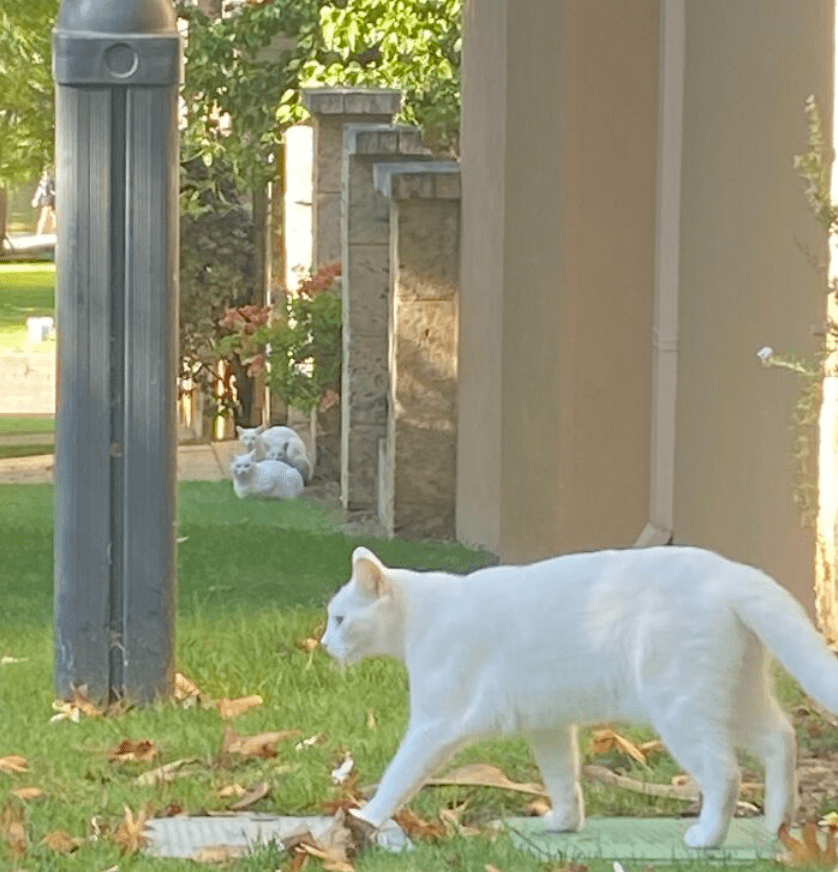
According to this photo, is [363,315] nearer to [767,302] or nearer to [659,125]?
[659,125]

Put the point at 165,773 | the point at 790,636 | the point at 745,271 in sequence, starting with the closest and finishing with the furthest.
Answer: the point at 790,636 < the point at 165,773 < the point at 745,271

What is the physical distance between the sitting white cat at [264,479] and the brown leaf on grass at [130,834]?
929 cm

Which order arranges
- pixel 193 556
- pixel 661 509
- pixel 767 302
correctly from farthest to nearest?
pixel 193 556
pixel 661 509
pixel 767 302

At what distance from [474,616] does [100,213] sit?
2.20m

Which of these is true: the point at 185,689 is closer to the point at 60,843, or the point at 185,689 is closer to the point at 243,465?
the point at 60,843

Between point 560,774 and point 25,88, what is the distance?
19.1 metres

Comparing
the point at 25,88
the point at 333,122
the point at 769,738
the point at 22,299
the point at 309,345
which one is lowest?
the point at 22,299

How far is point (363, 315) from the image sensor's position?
539 inches

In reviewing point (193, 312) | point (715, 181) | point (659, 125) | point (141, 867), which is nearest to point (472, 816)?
point (141, 867)

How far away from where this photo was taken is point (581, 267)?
10289 mm

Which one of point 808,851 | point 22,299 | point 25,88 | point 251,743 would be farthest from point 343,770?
point 22,299

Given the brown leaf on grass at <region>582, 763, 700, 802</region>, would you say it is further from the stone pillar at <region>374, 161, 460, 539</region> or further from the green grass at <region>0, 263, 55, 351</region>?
the green grass at <region>0, 263, 55, 351</region>

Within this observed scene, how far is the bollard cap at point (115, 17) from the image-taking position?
276 inches

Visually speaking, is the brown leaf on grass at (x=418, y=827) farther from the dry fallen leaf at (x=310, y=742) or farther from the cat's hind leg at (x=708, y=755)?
the dry fallen leaf at (x=310, y=742)
